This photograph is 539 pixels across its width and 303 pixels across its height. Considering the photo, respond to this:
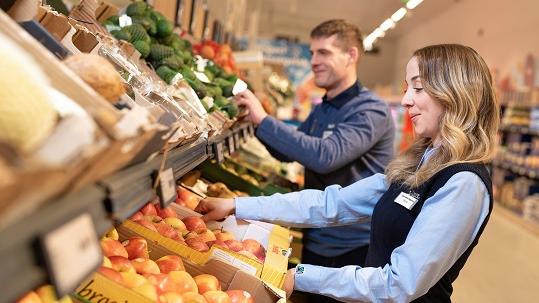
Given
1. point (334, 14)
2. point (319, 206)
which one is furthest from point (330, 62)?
point (334, 14)

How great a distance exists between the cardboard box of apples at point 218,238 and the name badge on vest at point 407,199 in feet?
1.39

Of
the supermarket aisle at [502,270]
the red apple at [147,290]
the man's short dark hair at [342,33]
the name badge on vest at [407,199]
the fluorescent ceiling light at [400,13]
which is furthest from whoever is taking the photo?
the fluorescent ceiling light at [400,13]

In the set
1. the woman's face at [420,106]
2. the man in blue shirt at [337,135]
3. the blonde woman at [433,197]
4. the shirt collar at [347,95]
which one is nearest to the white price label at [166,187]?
the blonde woman at [433,197]

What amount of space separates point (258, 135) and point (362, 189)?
2.93 ft

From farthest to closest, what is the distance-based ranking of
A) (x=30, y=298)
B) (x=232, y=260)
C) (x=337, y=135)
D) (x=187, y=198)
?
(x=337, y=135) < (x=187, y=198) < (x=232, y=260) < (x=30, y=298)

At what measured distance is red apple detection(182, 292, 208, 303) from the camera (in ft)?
4.82

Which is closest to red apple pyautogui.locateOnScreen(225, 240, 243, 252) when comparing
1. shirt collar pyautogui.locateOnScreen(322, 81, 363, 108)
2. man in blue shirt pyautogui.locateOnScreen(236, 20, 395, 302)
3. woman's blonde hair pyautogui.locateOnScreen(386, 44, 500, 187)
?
woman's blonde hair pyautogui.locateOnScreen(386, 44, 500, 187)

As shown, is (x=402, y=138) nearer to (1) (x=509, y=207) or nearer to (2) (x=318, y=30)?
(1) (x=509, y=207)

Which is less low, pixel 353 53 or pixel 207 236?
pixel 353 53

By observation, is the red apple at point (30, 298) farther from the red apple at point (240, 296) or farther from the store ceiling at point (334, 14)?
the store ceiling at point (334, 14)

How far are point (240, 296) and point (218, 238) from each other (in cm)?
55

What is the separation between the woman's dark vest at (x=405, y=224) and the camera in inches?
69.2

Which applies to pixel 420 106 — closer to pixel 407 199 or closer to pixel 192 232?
pixel 407 199

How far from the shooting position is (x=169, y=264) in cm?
165
